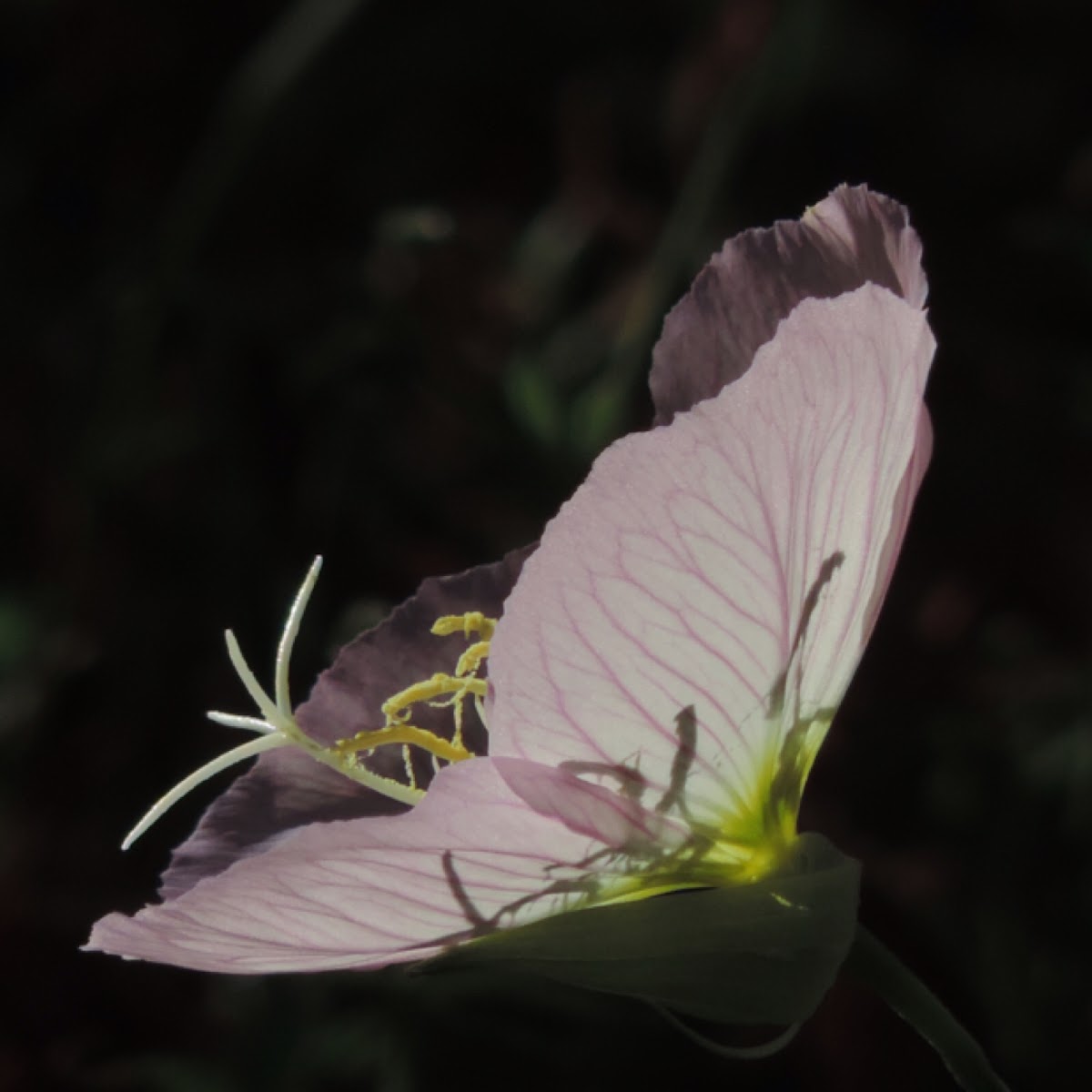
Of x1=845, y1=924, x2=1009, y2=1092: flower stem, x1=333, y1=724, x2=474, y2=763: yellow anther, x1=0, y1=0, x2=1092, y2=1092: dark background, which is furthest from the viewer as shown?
x1=0, y1=0, x2=1092, y2=1092: dark background

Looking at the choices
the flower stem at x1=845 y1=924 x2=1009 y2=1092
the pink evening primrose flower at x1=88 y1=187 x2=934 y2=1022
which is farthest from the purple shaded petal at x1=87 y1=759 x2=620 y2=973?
the flower stem at x1=845 y1=924 x2=1009 y2=1092

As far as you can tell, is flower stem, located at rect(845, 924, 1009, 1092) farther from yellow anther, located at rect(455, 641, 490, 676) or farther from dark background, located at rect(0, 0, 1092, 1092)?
dark background, located at rect(0, 0, 1092, 1092)

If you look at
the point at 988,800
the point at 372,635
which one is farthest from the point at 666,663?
the point at 988,800

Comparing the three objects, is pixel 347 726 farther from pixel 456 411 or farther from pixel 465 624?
pixel 456 411

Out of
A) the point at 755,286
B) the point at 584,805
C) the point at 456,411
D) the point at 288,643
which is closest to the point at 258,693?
the point at 288,643

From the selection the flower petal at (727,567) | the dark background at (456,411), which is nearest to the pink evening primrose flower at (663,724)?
the flower petal at (727,567)

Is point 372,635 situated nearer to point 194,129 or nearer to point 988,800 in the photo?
point 988,800
